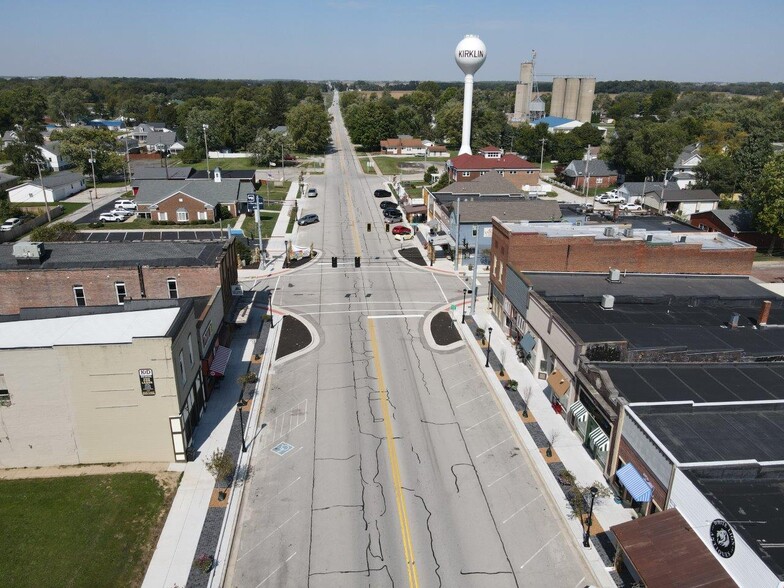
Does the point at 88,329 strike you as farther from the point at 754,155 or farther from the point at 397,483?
the point at 754,155

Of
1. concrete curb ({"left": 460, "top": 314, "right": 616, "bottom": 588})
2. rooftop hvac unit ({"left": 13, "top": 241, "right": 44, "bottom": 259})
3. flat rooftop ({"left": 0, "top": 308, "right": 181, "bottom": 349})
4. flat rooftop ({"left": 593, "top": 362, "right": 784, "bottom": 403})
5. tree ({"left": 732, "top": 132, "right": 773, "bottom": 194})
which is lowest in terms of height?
concrete curb ({"left": 460, "top": 314, "right": 616, "bottom": 588})

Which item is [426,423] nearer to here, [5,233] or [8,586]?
[8,586]

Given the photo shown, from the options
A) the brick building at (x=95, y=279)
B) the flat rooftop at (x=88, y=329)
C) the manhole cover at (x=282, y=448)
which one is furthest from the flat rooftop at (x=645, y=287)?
the flat rooftop at (x=88, y=329)

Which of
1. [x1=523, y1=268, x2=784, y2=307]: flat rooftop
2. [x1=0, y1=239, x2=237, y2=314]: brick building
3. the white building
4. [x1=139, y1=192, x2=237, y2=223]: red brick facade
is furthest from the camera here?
the white building

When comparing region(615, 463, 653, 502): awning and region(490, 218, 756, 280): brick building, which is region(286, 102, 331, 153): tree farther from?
region(615, 463, 653, 502): awning

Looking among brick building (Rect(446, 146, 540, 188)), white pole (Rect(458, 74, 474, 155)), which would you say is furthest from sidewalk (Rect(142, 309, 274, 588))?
white pole (Rect(458, 74, 474, 155))

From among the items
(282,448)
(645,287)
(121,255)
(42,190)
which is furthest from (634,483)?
(42,190)
